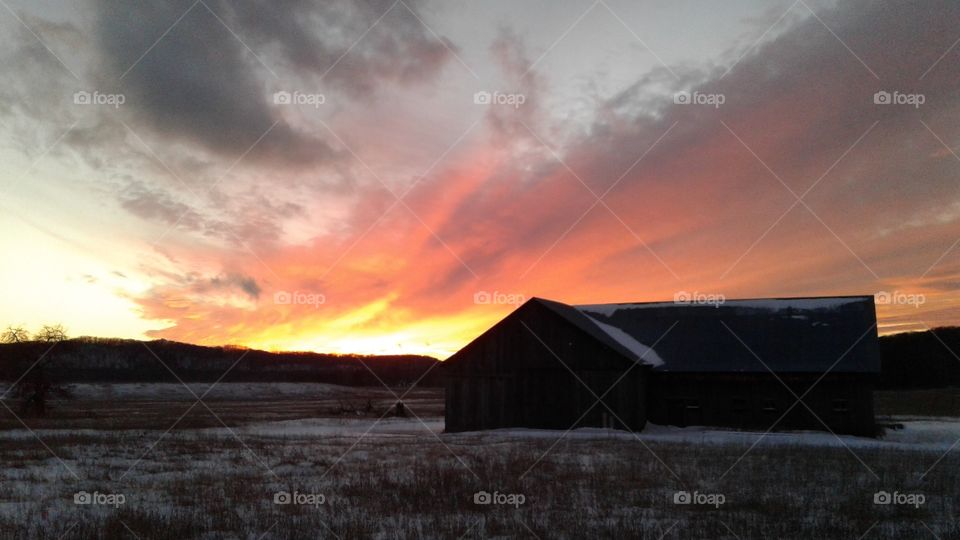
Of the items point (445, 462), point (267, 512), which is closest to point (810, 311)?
point (445, 462)

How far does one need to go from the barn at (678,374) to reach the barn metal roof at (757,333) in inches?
3.1

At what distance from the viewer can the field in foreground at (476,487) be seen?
12102mm

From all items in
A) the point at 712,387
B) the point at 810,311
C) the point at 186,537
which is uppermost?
the point at 810,311

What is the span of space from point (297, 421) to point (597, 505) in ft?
106

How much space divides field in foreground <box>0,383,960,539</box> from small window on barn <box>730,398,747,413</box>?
148 inches

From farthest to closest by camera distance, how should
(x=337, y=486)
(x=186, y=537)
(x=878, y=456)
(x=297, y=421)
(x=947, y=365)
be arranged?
(x=947, y=365) < (x=297, y=421) < (x=878, y=456) < (x=337, y=486) < (x=186, y=537)

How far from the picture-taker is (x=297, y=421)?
4322 centimetres

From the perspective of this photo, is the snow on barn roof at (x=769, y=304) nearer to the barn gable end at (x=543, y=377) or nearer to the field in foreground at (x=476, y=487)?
the barn gable end at (x=543, y=377)

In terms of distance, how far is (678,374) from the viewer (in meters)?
35.9

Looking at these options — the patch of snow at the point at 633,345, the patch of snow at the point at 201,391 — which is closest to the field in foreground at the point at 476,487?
the patch of snow at the point at 633,345

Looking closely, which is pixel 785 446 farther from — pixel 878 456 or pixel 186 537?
pixel 186 537

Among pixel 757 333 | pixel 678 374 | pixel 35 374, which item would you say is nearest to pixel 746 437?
pixel 678 374

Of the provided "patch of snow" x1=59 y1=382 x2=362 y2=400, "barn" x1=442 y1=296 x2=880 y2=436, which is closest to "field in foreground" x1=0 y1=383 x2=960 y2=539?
"barn" x1=442 y1=296 x2=880 y2=436

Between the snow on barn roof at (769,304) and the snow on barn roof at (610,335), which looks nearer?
the snow on barn roof at (610,335)
